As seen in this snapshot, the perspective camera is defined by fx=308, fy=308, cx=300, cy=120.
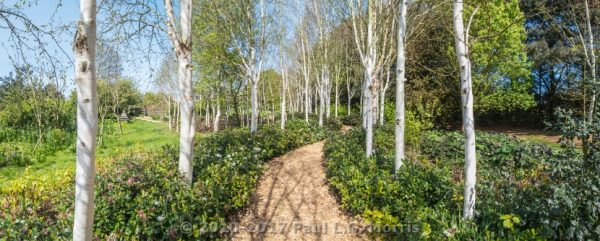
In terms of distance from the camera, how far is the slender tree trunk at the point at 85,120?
6.25 feet

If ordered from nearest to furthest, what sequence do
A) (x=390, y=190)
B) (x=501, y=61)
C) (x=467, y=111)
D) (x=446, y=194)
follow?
(x=467, y=111), (x=446, y=194), (x=390, y=190), (x=501, y=61)

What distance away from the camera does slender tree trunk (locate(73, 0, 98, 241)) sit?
1.90 metres

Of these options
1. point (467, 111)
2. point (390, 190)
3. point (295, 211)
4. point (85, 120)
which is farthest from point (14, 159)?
point (467, 111)

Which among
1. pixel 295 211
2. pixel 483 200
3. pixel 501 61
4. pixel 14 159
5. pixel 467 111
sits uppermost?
pixel 501 61

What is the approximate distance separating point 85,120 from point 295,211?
4431mm

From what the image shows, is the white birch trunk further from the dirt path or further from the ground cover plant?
the ground cover plant

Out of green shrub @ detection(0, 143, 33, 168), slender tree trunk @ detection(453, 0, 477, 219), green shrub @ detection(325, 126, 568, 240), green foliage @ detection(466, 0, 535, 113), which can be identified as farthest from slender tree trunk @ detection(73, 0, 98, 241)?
green foliage @ detection(466, 0, 535, 113)

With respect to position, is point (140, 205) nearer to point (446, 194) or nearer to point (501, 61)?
point (446, 194)

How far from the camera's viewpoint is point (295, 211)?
582 cm

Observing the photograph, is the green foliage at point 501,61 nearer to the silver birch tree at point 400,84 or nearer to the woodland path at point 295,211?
the silver birch tree at point 400,84

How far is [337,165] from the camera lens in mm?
6805

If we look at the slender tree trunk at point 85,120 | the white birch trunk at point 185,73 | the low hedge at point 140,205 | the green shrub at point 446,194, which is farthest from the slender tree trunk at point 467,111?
the white birch trunk at point 185,73

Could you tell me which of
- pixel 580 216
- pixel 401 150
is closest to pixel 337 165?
pixel 401 150

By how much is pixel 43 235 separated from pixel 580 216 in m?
5.18
